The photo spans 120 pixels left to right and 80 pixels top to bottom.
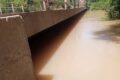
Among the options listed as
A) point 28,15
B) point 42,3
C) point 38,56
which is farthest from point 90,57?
point 42,3

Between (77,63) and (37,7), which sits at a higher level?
(37,7)

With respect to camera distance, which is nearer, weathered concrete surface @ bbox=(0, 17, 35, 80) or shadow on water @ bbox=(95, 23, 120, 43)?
weathered concrete surface @ bbox=(0, 17, 35, 80)

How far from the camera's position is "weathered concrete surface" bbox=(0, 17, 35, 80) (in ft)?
9.61

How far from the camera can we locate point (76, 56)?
638 centimetres

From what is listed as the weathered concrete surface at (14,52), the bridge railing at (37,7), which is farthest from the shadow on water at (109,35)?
the weathered concrete surface at (14,52)

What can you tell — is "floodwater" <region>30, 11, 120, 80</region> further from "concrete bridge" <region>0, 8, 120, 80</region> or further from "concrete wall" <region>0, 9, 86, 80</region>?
"concrete wall" <region>0, 9, 86, 80</region>

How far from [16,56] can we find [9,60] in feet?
0.52

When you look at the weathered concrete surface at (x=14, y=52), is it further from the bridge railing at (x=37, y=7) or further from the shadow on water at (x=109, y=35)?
the shadow on water at (x=109, y=35)

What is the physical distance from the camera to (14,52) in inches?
122

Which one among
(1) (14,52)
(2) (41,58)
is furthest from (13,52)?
(2) (41,58)

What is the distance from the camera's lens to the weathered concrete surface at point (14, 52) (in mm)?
2930

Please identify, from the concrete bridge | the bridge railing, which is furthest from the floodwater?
the bridge railing

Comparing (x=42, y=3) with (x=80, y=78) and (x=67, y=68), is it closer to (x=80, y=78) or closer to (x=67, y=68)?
(x=67, y=68)

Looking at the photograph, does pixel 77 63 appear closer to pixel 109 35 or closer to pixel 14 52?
pixel 14 52
